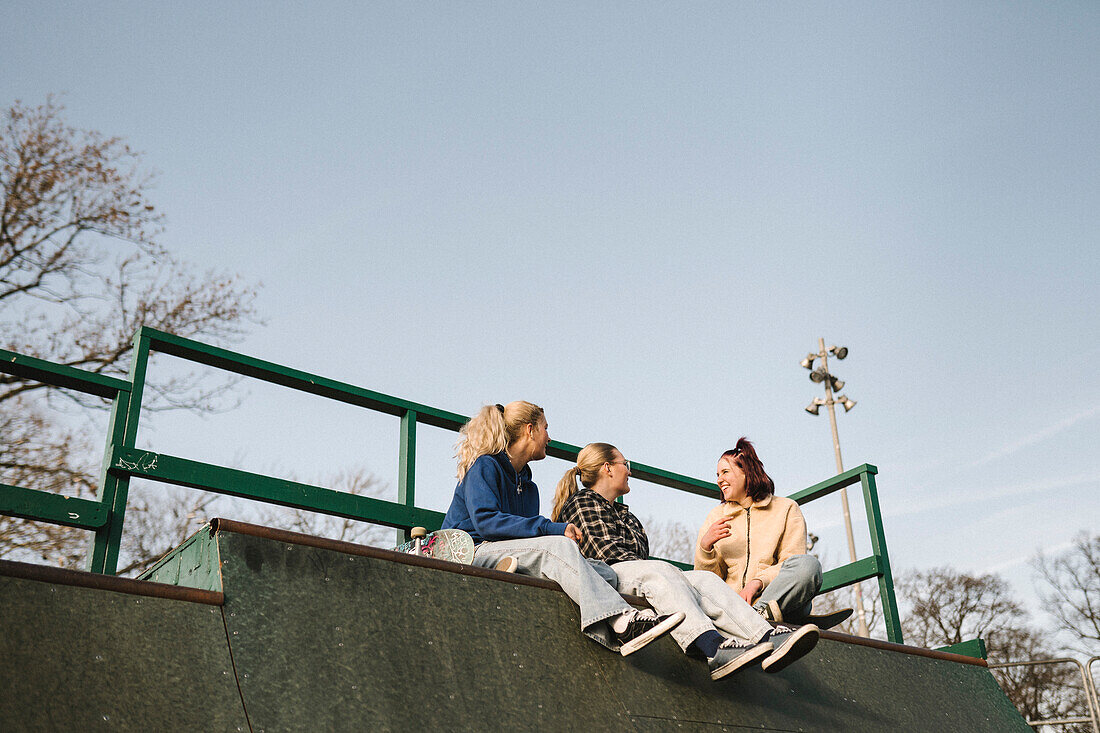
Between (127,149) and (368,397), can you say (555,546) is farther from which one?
(127,149)

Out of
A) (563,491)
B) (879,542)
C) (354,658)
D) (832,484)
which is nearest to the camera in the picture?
(354,658)

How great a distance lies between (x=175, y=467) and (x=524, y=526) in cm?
144

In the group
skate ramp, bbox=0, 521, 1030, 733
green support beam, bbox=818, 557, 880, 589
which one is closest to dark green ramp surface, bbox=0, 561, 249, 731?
skate ramp, bbox=0, 521, 1030, 733

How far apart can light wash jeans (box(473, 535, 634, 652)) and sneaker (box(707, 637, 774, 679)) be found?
428mm

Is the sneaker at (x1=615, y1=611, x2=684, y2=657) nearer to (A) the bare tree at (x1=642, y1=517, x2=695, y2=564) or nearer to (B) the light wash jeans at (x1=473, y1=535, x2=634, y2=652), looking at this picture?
(B) the light wash jeans at (x1=473, y1=535, x2=634, y2=652)

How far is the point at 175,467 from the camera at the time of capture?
355 cm

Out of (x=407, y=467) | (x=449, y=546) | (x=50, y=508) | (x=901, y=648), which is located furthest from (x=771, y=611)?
(x=50, y=508)

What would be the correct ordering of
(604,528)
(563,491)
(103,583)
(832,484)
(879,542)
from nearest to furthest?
(103,583), (604,528), (563,491), (879,542), (832,484)

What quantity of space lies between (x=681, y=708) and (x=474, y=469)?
4.02 ft

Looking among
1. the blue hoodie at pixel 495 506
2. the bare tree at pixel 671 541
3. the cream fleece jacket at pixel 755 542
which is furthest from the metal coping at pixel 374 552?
the bare tree at pixel 671 541

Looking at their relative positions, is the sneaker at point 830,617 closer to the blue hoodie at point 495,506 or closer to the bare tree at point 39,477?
the blue hoodie at point 495,506

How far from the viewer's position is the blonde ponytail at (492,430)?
3756 mm

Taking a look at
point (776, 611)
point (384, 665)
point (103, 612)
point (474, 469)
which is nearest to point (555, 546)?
point (474, 469)

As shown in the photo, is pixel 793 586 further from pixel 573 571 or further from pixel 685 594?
pixel 573 571
